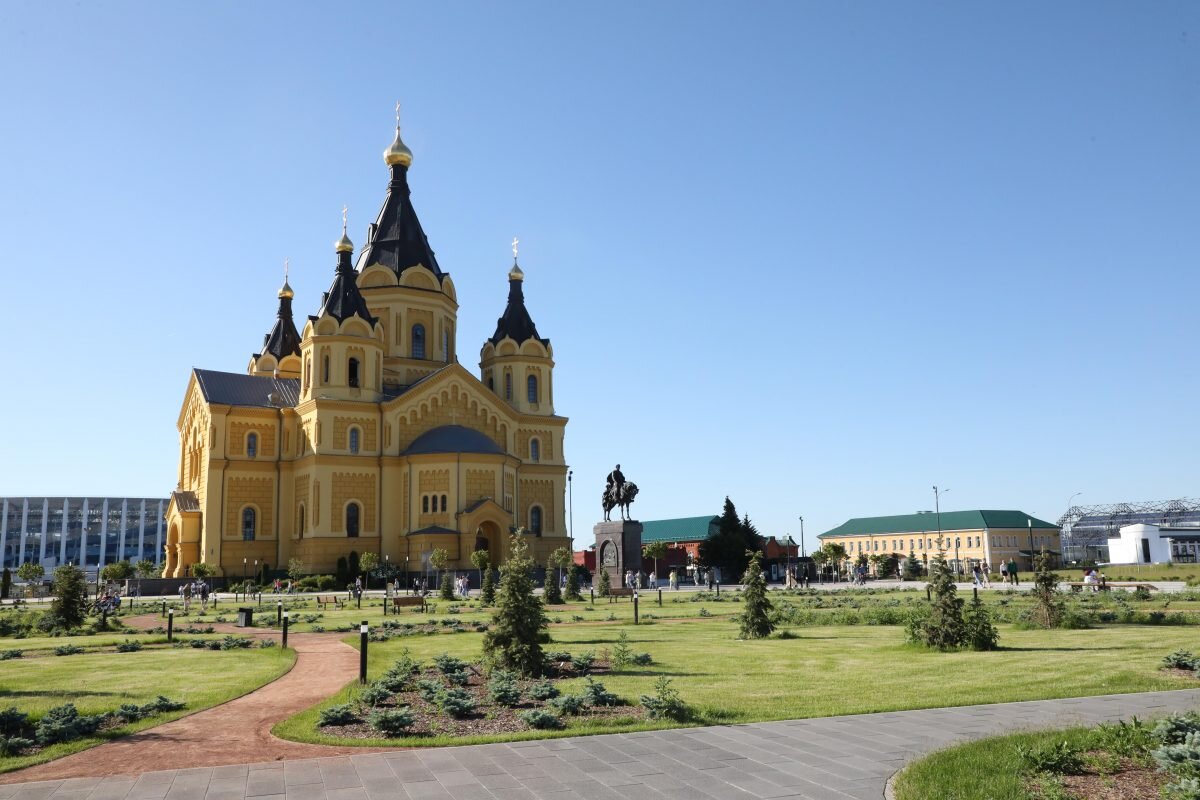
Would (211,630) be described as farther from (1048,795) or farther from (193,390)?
(193,390)

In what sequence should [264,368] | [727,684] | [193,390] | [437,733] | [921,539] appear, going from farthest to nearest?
[921,539] < [264,368] < [193,390] < [727,684] < [437,733]

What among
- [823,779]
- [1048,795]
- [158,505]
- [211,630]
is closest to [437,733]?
[823,779]

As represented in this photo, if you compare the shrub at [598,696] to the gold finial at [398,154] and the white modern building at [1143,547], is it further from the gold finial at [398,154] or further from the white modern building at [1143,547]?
the white modern building at [1143,547]

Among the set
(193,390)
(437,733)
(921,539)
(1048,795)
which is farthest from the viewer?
(921,539)

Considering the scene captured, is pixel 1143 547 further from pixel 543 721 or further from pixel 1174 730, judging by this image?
pixel 543 721

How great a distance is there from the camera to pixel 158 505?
111562 mm

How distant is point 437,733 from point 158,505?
114 m

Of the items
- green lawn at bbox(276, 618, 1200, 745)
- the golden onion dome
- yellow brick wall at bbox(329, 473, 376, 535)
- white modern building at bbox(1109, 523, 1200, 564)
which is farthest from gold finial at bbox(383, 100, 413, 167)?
white modern building at bbox(1109, 523, 1200, 564)

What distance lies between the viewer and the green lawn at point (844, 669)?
488 inches

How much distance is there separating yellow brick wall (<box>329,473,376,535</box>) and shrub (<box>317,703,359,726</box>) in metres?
48.0

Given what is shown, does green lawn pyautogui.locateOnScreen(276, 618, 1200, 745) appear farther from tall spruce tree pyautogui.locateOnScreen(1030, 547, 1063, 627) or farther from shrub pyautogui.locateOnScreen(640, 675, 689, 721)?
tall spruce tree pyautogui.locateOnScreen(1030, 547, 1063, 627)

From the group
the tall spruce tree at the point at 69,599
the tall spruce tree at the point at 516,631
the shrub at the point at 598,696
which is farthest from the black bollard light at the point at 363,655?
the tall spruce tree at the point at 69,599

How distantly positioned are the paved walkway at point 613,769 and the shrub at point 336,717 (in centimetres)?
144

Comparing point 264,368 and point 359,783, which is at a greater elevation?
point 264,368
